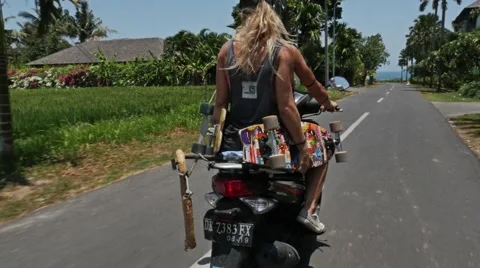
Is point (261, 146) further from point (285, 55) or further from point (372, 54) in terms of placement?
point (372, 54)

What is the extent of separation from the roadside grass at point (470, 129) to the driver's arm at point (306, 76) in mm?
6671

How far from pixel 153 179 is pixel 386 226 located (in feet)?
12.2

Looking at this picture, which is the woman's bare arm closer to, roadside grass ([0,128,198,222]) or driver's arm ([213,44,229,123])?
driver's arm ([213,44,229,123])

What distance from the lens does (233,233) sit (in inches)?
122

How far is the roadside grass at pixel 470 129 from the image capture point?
1053cm

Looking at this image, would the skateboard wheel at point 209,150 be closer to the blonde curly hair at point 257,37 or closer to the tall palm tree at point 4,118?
the blonde curly hair at point 257,37

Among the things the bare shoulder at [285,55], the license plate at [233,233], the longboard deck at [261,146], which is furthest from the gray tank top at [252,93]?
the license plate at [233,233]

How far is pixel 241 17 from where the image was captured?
11.7 ft

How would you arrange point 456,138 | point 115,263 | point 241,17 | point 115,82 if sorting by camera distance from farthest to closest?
point 115,82 < point 456,138 < point 115,263 < point 241,17

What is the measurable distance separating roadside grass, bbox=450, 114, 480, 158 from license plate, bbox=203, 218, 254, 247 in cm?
755

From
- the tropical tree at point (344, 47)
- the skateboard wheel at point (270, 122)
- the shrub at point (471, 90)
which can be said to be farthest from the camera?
the tropical tree at point (344, 47)

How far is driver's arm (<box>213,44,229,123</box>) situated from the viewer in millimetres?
3465

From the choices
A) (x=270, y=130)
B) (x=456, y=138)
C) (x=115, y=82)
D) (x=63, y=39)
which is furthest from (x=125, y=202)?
(x=63, y=39)

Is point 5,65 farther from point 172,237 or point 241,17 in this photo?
point 241,17
